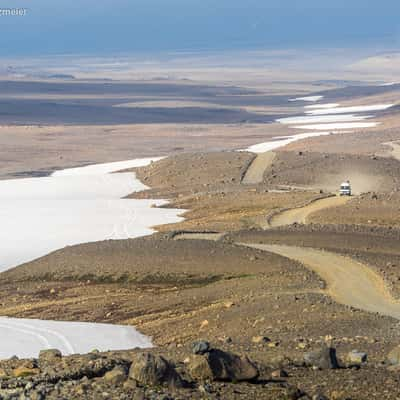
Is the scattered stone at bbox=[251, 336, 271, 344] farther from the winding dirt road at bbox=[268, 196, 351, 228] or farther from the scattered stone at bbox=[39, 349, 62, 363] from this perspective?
the winding dirt road at bbox=[268, 196, 351, 228]

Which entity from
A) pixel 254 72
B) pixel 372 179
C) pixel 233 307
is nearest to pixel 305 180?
pixel 372 179

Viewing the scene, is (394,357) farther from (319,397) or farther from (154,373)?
(154,373)

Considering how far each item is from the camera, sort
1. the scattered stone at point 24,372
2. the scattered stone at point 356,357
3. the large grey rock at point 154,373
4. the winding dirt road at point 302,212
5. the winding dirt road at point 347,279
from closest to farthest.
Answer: the large grey rock at point 154,373 → the scattered stone at point 24,372 → the scattered stone at point 356,357 → the winding dirt road at point 347,279 → the winding dirt road at point 302,212

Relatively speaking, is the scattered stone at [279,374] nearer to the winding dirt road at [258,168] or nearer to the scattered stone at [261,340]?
the scattered stone at [261,340]

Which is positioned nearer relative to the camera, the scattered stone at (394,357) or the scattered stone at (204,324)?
the scattered stone at (394,357)

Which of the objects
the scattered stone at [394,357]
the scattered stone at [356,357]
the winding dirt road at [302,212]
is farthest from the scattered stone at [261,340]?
the winding dirt road at [302,212]

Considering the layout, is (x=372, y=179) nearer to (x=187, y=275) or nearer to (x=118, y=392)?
(x=187, y=275)
